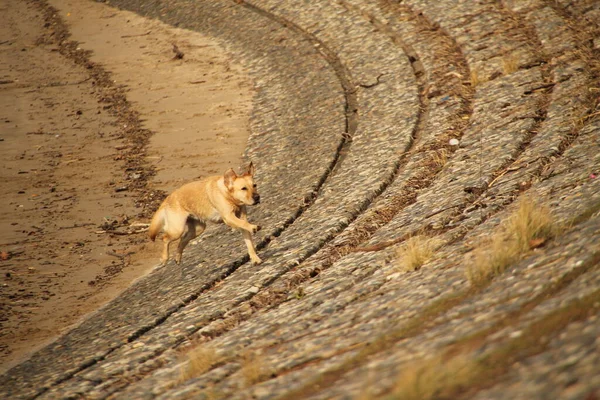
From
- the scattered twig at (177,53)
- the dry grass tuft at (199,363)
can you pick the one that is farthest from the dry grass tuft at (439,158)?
the scattered twig at (177,53)

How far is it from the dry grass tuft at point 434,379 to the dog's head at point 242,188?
4.20 m

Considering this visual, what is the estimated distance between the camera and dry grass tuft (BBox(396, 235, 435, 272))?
7.23m

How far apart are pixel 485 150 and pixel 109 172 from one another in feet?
18.2

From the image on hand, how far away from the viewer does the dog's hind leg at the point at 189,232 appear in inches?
374

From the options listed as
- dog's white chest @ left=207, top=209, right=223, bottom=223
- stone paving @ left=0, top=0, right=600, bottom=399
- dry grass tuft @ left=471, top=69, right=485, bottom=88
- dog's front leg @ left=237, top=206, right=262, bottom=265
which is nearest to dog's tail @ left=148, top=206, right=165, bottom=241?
stone paving @ left=0, top=0, right=600, bottom=399

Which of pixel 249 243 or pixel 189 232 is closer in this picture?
pixel 249 243

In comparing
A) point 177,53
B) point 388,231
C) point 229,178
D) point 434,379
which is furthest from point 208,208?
point 177,53

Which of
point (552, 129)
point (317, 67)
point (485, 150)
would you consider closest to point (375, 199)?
point (485, 150)

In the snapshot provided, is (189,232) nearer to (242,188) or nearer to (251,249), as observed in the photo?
(251,249)

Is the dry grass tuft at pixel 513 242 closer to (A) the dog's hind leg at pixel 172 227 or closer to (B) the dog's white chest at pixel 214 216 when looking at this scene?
(B) the dog's white chest at pixel 214 216

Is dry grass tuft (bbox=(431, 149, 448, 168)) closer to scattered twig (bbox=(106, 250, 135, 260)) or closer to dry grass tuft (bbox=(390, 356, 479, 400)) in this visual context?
scattered twig (bbox=(106, 250, 135, 260))

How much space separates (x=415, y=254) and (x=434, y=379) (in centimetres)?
278

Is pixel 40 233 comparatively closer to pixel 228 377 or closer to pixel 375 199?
pixel 375 199

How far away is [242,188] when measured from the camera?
8.74m
